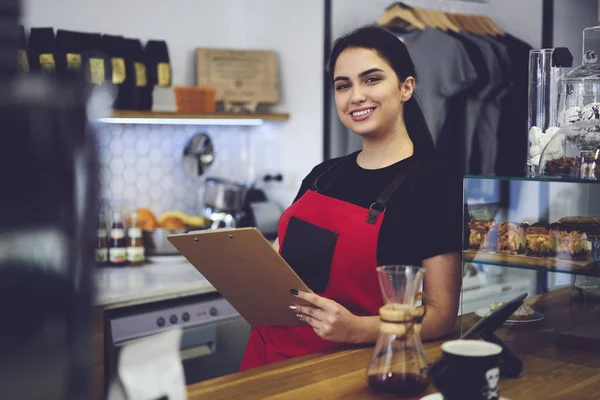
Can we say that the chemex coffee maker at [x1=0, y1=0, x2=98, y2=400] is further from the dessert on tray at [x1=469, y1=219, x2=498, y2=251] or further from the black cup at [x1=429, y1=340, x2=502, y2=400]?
the dessert on tray at [x1=469, y1=219, x2=498, y2=251]

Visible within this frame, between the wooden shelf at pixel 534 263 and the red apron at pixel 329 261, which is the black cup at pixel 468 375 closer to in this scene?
the wooden shelf at pixel 534 263

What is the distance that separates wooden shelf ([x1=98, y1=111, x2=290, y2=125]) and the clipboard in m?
1.62

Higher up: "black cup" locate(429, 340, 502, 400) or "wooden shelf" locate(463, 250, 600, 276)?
"wooden shelf" locate(463, 250, 600, 276)

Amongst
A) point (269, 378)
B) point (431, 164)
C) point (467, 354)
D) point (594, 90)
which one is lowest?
point (269, 378)

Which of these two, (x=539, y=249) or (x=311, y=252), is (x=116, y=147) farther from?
A: (x=539, y=249)

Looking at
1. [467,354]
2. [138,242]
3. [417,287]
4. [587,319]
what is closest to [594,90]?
[587,319]

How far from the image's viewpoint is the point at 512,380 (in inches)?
52.1

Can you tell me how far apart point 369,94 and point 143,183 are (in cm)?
196

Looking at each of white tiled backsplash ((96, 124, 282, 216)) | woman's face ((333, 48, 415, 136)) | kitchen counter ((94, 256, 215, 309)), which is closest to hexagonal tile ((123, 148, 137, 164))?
white tiled backsplash ((96, 124, 282, 216))

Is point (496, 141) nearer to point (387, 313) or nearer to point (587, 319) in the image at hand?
point (587, 319)

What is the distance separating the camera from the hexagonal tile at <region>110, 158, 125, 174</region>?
339 centimetres

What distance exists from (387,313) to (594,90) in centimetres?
84

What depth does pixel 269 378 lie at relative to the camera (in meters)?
1.35

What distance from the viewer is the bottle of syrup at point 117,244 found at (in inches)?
120
